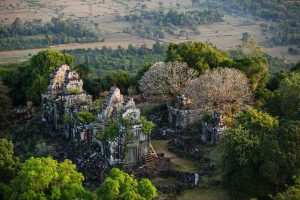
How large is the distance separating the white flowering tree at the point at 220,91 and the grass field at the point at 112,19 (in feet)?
139

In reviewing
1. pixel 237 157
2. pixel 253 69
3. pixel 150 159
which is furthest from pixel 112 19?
pixel 237 157

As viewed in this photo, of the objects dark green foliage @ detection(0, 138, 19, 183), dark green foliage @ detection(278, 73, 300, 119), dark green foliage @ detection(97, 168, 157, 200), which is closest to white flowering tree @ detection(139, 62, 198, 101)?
dark green foliage @ detection(278, 73, 300, 119)

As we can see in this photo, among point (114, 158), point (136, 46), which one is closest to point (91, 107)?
point (114, 158)

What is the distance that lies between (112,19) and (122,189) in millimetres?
97638

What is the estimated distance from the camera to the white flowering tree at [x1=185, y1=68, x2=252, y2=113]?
36.0 m

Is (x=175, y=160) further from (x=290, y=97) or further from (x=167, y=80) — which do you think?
(x=290, y=97)

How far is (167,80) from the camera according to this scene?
40.4m

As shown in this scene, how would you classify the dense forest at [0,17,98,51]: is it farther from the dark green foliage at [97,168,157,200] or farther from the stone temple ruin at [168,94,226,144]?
Answer: the dark green foliage at [97,168,157,200]

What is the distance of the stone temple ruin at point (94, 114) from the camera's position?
3178cm

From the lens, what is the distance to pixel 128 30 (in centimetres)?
10644

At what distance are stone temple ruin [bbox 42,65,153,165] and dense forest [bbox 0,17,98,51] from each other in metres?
52.3

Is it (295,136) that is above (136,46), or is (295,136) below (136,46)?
above

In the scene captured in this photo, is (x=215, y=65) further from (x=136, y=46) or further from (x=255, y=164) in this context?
(x=136, y=46)

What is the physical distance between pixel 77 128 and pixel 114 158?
15.2 feet
